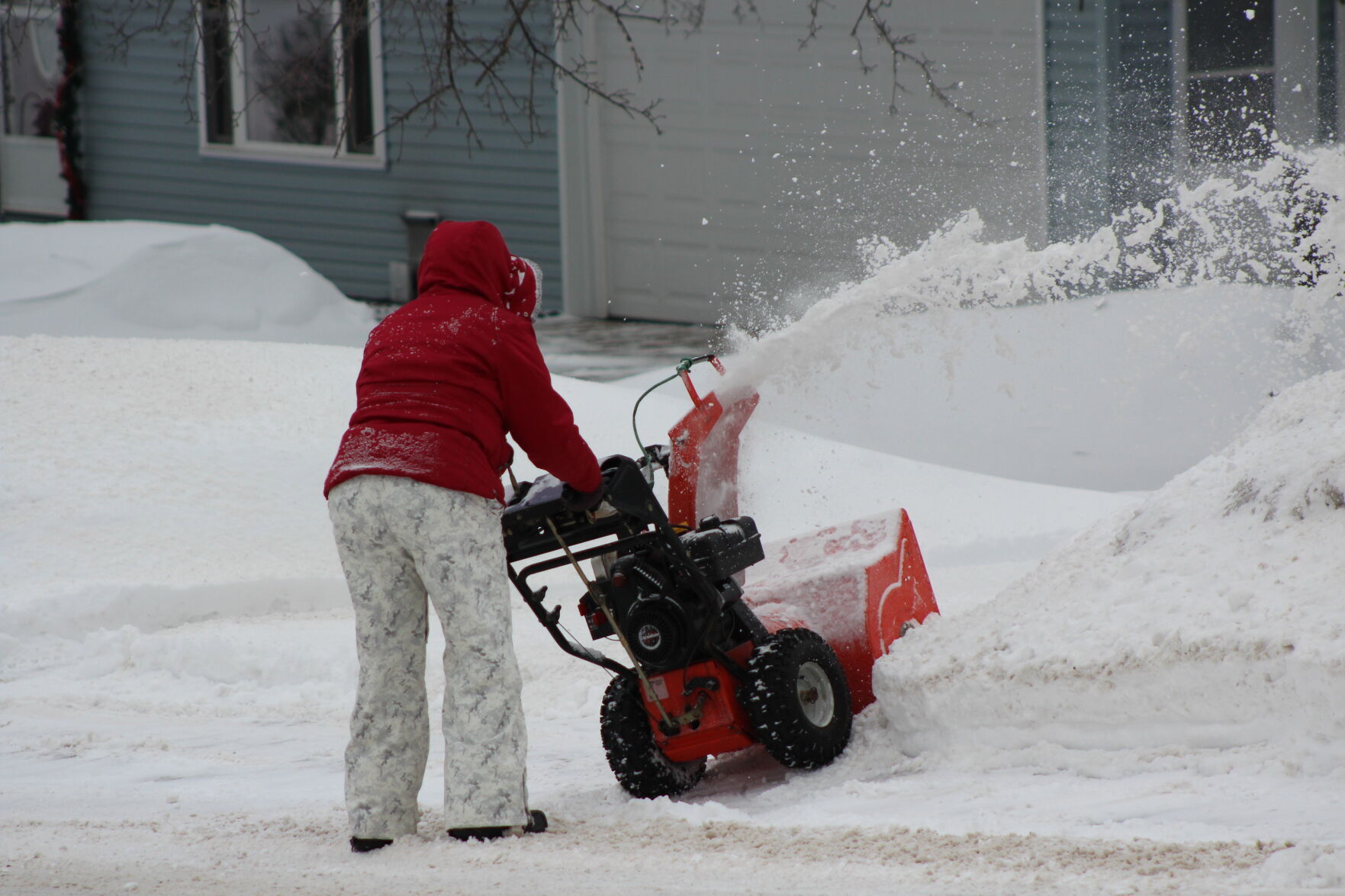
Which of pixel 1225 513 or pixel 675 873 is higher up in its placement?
pixel 1225 513

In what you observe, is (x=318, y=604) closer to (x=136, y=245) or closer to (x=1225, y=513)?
(x=1225, y=513)

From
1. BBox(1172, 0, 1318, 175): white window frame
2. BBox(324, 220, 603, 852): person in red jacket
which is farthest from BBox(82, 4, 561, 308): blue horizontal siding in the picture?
BBox(324, 220, 603, 852): person in red jacket

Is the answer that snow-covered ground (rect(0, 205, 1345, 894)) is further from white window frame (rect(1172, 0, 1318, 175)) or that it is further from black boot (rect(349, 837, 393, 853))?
white window frame (rect(1172, 0, 1318, 175))

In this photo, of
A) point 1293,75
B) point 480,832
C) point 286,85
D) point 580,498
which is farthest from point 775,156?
point 480,832

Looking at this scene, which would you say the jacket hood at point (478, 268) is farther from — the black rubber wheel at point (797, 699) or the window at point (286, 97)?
the window at point (286, 97)

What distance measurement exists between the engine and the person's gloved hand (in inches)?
10.5

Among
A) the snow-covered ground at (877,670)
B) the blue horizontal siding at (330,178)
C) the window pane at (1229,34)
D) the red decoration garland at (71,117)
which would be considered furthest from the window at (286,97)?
the window pane at (1229,34)

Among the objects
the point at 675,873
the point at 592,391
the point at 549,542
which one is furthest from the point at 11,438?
the point at 675,873

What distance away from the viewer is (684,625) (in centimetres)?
375

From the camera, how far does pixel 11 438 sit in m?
7.10

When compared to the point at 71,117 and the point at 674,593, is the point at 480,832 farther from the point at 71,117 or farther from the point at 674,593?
the point at 71,117

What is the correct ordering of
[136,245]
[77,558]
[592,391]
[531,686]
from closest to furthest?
[531,686] < [77,558] < [592,391] < [136,245]

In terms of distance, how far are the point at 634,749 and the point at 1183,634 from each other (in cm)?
143

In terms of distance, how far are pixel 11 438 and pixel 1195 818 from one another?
5994 mm
